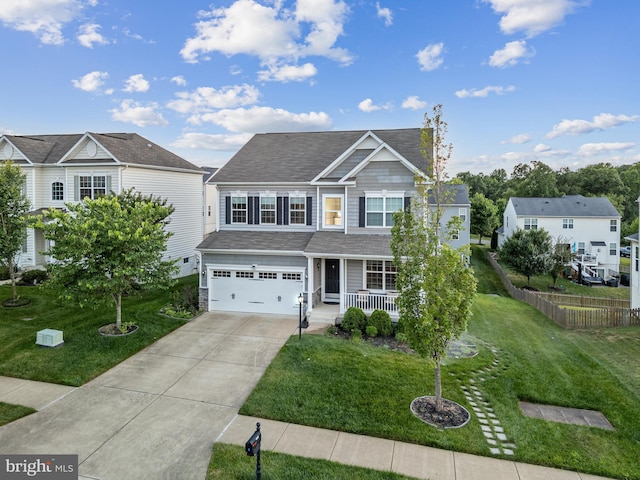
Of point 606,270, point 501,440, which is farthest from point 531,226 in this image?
point 501,440

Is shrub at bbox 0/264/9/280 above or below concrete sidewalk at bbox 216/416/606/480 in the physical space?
above

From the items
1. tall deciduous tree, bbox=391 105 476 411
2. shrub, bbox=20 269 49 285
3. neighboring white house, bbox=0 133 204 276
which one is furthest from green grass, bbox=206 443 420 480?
shrub, bbox=20 269 49 285

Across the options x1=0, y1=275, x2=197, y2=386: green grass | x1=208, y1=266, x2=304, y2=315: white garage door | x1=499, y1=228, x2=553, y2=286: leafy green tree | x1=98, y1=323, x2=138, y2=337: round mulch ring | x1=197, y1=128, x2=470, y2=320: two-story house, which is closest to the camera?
x1=0, y1=275, x2=197, y2=386: green grass

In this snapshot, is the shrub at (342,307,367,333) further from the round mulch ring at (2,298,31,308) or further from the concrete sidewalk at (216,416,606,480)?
the round mulch ring at (2,298,31,308)

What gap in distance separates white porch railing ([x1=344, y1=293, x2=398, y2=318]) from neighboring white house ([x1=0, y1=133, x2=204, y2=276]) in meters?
10.5

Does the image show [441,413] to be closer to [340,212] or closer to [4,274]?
[340,212]

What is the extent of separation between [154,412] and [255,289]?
8.34 m

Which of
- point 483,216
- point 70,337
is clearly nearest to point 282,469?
point 70,337

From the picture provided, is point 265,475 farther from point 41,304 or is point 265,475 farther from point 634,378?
point 41,304

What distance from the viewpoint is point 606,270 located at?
3747 centimetres

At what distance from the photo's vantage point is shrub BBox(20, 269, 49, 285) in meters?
20.4

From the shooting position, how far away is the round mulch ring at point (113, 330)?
13.2 metres

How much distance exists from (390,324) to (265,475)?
840 centimetres

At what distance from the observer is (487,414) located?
8406mm
